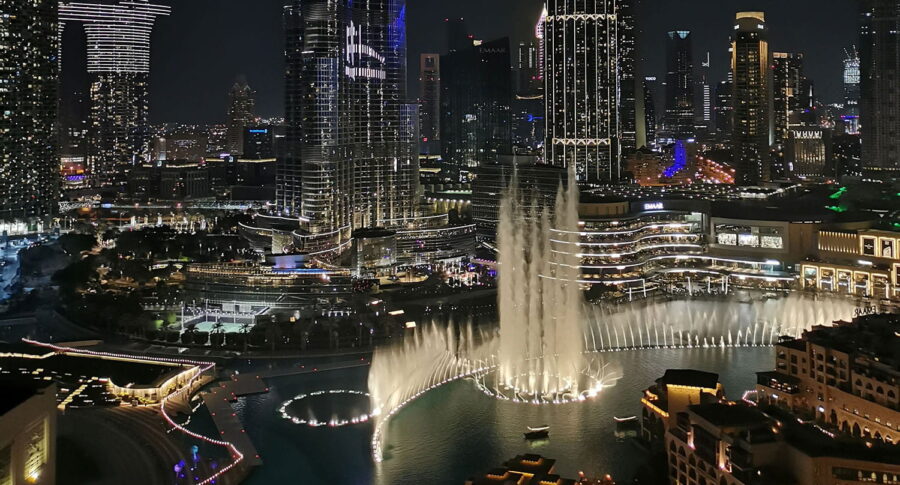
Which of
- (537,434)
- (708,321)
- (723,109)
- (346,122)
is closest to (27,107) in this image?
(346,122)

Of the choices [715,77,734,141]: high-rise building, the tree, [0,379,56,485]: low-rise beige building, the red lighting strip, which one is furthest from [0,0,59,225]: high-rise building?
[715,77,734,141]: high-rise building

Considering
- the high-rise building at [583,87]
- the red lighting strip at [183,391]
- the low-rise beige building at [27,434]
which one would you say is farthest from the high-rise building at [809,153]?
the low-rise beige building at [27,434]

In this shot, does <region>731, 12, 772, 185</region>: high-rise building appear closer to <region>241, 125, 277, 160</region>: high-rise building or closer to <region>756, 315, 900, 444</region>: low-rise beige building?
<region>241, 125, 277, 160</region>: high-rise building

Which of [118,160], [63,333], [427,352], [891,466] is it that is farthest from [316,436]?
[118,160]

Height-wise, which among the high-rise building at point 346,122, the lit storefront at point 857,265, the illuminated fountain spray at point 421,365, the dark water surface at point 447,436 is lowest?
the dark water surface at point 447,436

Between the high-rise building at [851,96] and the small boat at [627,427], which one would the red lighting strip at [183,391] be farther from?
the high-rise building at [851,96]

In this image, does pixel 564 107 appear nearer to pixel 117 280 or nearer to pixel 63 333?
pixel 117 280
